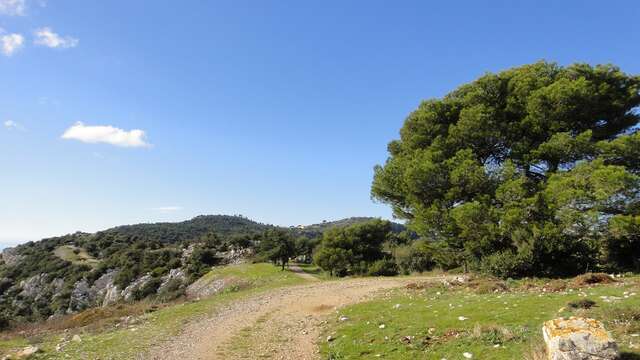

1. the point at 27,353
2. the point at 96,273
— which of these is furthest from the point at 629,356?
the point at 96,273

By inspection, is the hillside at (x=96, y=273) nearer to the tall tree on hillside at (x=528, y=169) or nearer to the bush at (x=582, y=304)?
the tall tree on hillside at (x=528, y=169)

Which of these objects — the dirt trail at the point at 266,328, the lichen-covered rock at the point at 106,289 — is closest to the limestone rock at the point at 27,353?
the dirt trail at the point at 266,328

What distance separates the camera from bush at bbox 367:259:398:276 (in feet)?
126

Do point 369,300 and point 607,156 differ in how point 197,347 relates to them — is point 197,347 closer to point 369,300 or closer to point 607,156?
point 369,300

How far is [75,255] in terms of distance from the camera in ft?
328

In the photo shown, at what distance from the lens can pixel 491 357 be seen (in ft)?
28.9

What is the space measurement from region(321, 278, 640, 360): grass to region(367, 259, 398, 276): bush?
20.0 metres

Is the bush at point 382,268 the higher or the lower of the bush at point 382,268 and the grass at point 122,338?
the higher

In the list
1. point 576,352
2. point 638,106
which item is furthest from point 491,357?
point 638,106

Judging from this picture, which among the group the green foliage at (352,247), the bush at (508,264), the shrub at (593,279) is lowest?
the shrub at (593,279)

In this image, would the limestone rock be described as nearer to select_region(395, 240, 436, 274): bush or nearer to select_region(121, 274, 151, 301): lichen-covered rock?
select_region(395, 240, 436, 274): bush

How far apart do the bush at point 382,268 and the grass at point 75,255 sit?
7190cm

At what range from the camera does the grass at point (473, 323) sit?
936cm

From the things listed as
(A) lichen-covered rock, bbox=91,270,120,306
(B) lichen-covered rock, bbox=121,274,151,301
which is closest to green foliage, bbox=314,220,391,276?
(B) lichen-covered rock, bbox=121,274,151,301
